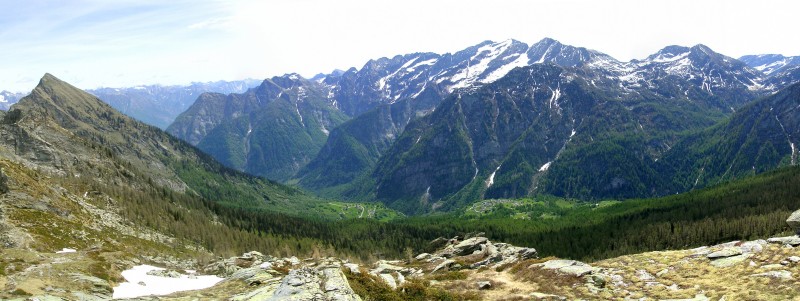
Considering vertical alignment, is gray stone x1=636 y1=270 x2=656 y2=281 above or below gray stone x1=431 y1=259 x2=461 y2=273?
above

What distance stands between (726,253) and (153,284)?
246 feet

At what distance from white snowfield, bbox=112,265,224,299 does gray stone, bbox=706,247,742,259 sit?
64.4 metres

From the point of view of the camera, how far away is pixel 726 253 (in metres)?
51.4

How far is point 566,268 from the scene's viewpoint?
182ft

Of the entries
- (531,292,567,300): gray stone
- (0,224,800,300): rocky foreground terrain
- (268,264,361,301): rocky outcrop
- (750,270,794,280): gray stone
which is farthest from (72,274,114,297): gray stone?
(750,270,794,280): gray stone

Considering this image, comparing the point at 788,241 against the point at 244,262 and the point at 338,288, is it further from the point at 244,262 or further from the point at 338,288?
the point at 244,262

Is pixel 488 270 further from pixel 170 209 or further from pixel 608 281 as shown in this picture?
pixel 170 209

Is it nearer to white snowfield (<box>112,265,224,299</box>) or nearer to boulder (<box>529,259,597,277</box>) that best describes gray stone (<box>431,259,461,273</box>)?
boulder (<box>529,259,597,277</box>)

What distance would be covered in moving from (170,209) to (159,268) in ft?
395

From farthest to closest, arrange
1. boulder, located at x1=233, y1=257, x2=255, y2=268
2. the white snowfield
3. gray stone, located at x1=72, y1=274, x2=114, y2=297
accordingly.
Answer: boulder, located at x1=233, y1=257, x2=255, y2=268 < the white snowfield < gray stone, located at x1=72, y1=274, x2=114, y2=297

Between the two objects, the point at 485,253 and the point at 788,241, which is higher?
the point at 788,241

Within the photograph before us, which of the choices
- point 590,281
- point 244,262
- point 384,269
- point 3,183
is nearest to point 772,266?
point 590,281

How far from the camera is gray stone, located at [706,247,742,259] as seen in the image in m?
50.8

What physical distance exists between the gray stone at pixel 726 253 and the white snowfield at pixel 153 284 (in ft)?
211
